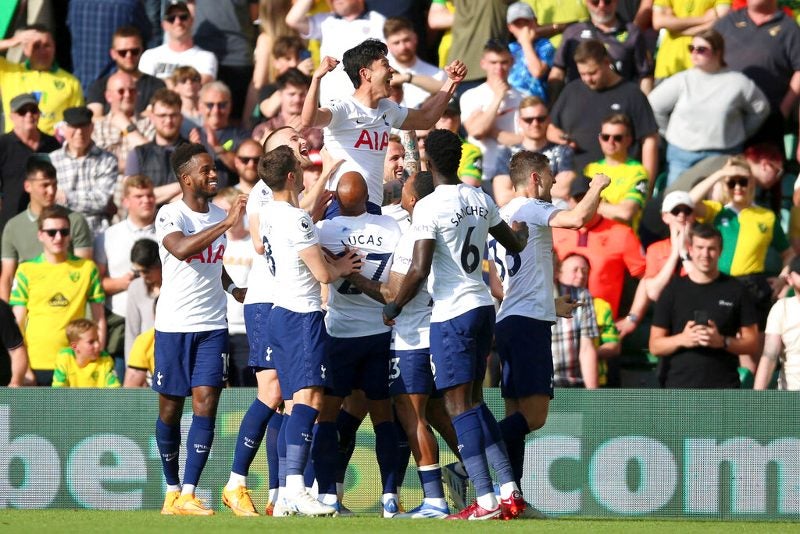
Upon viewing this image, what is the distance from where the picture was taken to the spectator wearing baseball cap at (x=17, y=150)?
15.6 metres

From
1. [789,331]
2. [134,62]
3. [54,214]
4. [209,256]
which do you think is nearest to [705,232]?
[789,331]

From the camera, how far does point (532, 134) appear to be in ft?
48.1

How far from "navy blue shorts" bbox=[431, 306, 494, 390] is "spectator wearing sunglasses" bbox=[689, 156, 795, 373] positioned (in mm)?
5046

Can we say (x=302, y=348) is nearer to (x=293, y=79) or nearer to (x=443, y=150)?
(x=443, y=150)

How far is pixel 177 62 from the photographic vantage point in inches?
Result: 670

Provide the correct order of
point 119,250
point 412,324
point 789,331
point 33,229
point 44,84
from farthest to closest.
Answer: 1. point 44,84
2. point 33,229
3. point 119,250
4. point 789,331
5. point 412,324

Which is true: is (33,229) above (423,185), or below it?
below

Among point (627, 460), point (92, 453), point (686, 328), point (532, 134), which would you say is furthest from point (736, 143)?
point (92, 453)

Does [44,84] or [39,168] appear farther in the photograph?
[44,84]

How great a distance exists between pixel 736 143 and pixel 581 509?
4.90 metres

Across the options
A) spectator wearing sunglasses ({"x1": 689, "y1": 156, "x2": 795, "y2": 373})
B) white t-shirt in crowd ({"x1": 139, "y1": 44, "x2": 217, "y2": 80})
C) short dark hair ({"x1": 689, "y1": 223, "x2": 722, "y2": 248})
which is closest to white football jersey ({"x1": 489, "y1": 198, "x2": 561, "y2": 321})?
short dark hair ({"x1": 689, "y1": 223, "x2": 722, "y2": 248})

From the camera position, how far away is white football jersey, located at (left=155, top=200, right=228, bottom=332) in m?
10.6

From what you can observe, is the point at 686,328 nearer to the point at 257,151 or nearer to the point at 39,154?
the point at 257,151

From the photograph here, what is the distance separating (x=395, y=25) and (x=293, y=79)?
1.44 meters
